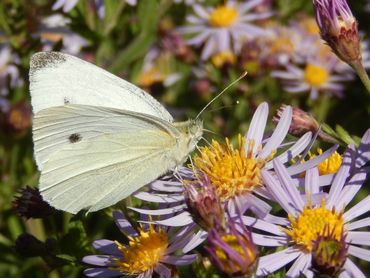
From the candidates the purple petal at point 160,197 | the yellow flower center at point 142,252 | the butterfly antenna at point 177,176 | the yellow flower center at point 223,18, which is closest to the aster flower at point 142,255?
the yellow flower center at point 142,252

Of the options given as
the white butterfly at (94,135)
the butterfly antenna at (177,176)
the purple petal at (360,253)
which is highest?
the white butterfly at (94,135)

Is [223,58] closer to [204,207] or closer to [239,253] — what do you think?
[204,207]

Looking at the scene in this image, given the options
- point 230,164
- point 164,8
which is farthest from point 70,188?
point 164,8

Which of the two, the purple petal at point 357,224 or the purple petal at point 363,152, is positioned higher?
the purple petal at point 363,152

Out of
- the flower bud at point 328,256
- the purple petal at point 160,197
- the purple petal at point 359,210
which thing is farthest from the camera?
the purple petal at point 160,197

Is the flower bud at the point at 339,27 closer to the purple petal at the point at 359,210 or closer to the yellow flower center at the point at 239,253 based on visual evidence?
the purple petal at the point at 359,210
